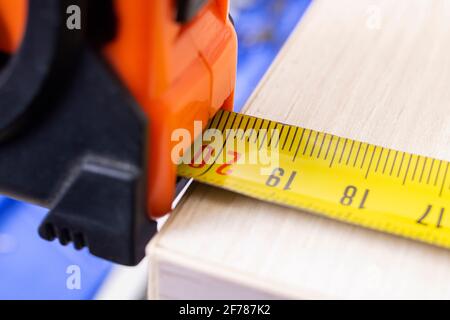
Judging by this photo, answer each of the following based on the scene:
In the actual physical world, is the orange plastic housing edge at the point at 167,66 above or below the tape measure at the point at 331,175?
above

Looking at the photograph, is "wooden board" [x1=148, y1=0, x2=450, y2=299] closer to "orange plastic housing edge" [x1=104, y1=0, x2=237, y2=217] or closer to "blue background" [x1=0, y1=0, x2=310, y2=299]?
"orange plastic housing edge" [x1=104, y1=0, x2=237, y2=217]

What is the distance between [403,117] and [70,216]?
1.12 feet

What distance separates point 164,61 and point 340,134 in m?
0.23

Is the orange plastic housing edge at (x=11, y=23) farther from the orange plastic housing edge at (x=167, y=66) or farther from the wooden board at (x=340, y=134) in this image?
the wooden board at (x=340, y=134)

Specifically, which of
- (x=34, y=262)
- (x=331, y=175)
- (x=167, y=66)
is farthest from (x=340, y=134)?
(x=34, y=262)

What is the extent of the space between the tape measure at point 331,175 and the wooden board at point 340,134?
0.7 inches

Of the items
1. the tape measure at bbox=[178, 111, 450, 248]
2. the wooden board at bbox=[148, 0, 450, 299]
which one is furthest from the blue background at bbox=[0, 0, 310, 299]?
the tape measure at bbox=[178, 111, 450, 248]

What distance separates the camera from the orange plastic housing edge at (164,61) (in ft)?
1.29

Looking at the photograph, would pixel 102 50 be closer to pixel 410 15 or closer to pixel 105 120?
pixel 105 120

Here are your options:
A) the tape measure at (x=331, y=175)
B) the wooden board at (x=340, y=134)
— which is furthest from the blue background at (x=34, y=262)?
the tape measure at (x=331, y=175)

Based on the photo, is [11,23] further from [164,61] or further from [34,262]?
[34,262]

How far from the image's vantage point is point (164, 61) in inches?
16.2

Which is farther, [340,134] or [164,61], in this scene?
[340,134]
